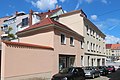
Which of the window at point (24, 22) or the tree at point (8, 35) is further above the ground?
the window at point (24, 22)

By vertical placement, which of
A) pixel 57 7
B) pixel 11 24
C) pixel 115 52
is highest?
pixel 57 7

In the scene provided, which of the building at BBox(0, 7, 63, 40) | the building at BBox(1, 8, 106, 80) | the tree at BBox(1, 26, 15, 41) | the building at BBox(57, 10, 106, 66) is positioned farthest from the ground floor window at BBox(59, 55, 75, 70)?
the tree at BBox(1, 26, 15, 41)

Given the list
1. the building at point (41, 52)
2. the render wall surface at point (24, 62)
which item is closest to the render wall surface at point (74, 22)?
the building at point (41, 52)

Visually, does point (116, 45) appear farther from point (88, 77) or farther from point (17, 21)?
point (88, 77)

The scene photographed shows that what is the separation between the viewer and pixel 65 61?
89.9 feet

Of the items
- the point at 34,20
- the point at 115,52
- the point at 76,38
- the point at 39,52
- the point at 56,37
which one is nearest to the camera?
the point at 39,52

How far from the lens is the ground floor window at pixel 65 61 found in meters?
26.0

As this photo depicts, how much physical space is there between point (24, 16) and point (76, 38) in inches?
643

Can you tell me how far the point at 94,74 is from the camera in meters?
27.3

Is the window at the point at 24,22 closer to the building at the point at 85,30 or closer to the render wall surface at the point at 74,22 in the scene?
the building at the point at 85,30

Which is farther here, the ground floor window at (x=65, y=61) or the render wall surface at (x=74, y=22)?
the render wall surface at (x=74, y=22)

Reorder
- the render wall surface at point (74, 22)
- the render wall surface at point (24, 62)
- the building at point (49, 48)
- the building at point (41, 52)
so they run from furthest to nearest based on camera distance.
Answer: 1. the render wall surface at point (74, 22)
2. the building at point (49, 48)
3. the building at point (41, 52)
4. the render wall surface at point (24, 62)

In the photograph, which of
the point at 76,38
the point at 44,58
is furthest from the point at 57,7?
the point at 44,58

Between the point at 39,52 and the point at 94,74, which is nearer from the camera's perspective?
the point at 39,52
